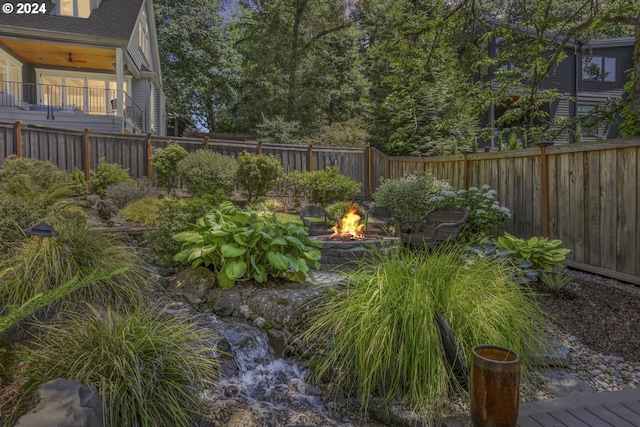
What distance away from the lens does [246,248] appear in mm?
4438

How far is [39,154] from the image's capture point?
9789 mm

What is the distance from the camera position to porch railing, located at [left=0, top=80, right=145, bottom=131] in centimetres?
1353

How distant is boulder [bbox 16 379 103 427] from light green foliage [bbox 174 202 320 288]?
2.06 m

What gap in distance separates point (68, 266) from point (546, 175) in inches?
252

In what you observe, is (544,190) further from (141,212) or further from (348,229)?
(141,212)

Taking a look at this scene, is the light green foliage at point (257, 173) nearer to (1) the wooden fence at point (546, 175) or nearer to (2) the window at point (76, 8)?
(1) the wooden fence at point (546, 175)

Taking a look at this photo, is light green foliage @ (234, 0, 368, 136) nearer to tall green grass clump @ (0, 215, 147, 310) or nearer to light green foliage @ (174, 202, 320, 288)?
light green foliage @ (174, 202, 320, 288)

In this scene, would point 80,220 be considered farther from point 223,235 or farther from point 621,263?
point 621,263

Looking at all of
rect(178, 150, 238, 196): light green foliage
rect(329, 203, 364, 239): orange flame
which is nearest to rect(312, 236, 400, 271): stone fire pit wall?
rect(329, 203, 364, 239): orange flame

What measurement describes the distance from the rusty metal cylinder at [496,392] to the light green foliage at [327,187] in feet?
29.0

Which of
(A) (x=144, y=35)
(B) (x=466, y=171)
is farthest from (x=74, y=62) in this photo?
(B) (x=466, y=171)

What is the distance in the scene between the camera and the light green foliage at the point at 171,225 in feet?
16.9

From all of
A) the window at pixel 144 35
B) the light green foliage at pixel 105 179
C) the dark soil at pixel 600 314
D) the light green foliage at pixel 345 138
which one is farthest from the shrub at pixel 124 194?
the window at pixel 144 35

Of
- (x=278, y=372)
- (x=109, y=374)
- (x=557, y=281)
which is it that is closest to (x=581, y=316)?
(x=557, y=281)
